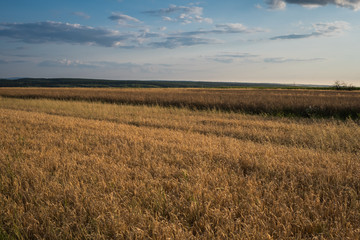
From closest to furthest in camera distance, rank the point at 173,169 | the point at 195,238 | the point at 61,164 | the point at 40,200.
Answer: the point at 195,238 < the point at 40,200 < the point at 173,169 < the point at 61,164

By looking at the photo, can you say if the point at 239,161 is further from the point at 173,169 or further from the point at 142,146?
the point at 142,146

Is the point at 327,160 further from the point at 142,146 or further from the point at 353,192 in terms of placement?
the point at 142,146

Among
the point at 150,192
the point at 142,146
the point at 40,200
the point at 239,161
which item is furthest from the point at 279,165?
the point at 40,200

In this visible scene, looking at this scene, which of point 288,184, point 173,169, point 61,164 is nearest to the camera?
point 288,184

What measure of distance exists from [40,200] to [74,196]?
18.5 inches

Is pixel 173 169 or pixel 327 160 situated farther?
pixel 327 160

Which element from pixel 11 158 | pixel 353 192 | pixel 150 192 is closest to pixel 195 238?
pixel 150 192

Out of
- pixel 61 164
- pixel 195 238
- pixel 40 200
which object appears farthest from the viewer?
pixel 61 164

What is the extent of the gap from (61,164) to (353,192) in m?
5.32

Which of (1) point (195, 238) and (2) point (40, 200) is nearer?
(1) point (195, 238)

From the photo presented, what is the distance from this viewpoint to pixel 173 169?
4957 millimetres

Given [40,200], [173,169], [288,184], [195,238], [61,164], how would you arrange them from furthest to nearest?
[61,164], [173,169], [288,184], [40,200], [195,238]

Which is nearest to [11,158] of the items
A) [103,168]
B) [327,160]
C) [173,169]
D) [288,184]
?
[103,168]

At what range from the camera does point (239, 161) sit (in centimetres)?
549
